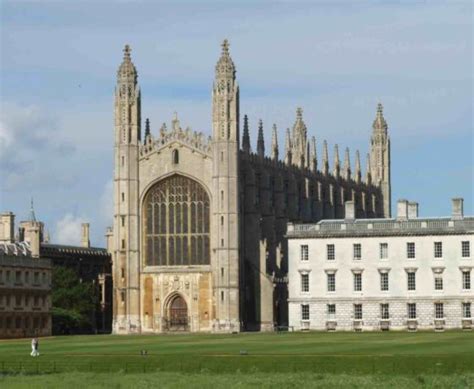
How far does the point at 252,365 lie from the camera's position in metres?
69.2

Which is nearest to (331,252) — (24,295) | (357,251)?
(357,251)

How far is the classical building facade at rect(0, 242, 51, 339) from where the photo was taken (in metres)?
128

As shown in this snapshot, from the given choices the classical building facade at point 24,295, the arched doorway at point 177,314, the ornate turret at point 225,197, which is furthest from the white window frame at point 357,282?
the classical building facade at point 24,295

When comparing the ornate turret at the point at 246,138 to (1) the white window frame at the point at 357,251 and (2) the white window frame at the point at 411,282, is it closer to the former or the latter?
(1) the white window frame at the point at 357,251

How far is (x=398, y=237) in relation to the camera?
125 metres

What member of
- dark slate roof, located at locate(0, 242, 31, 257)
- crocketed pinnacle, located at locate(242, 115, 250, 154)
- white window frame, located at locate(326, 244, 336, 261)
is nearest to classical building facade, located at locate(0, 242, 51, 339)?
dark slate roof, located at locate(0, 242, 31, 257)

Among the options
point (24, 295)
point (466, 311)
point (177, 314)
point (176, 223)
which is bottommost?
point (466, 311)

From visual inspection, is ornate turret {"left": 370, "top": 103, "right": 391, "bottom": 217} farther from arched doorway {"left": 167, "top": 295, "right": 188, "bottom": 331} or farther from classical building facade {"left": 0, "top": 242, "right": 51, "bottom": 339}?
classical building facade {"left": 0, "top": 242, "right": 51, "bottom": 339}

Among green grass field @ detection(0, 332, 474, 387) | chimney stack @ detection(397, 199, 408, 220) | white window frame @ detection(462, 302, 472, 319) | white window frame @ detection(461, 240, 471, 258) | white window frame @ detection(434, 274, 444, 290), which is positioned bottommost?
green grass field @ detection(0, 332, 474, 387)

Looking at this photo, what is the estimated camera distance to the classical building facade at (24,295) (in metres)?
128

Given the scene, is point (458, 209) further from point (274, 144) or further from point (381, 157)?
point (381, 157)

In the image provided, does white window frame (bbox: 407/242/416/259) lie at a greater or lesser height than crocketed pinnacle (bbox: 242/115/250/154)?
lesser

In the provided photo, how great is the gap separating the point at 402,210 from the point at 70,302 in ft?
95.7

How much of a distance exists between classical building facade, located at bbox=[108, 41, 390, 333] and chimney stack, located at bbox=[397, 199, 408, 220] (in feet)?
41.2
